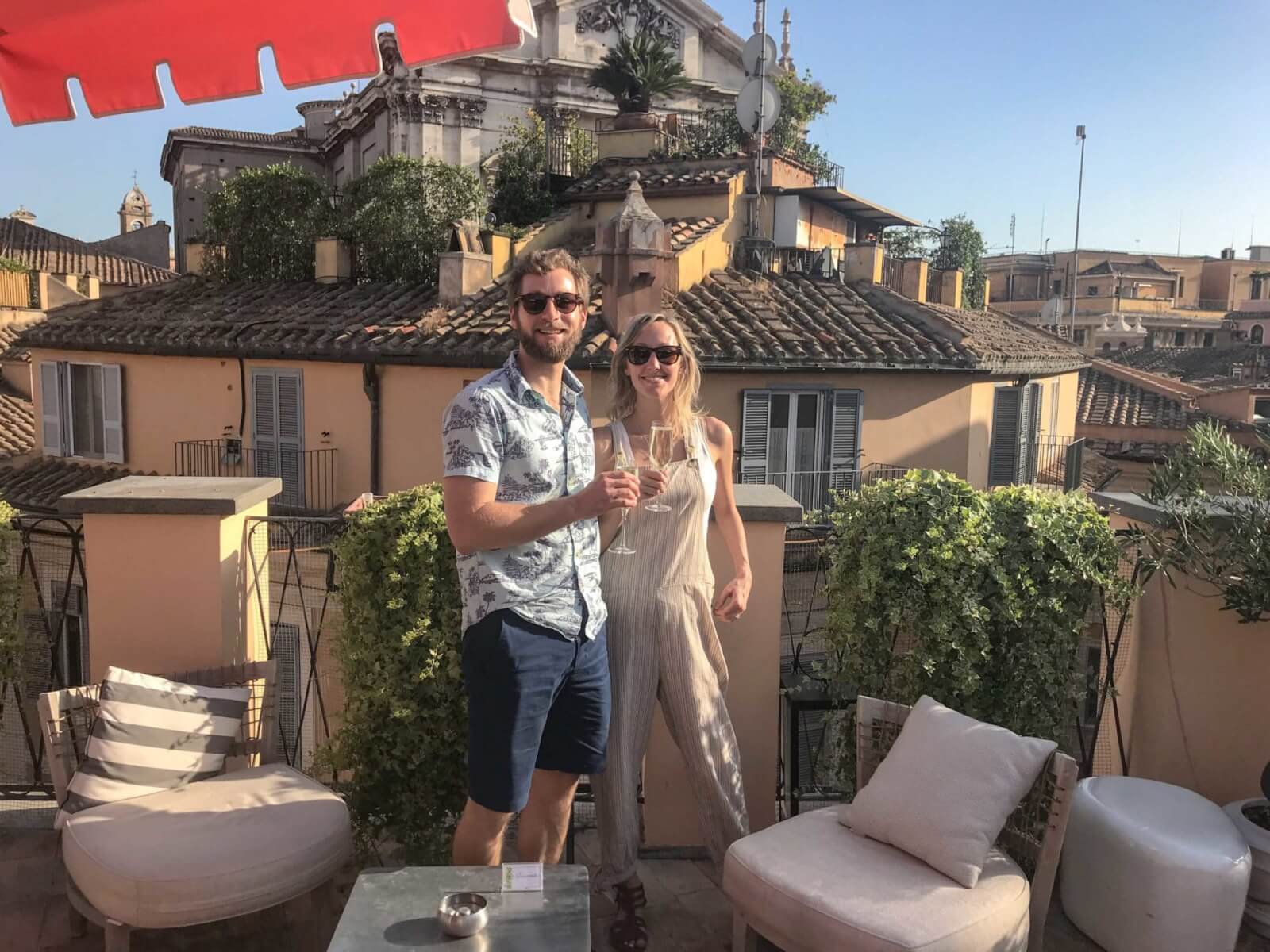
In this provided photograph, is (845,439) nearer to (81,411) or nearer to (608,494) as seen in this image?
(608,494)

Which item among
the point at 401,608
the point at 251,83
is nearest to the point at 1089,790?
the point at 401,608

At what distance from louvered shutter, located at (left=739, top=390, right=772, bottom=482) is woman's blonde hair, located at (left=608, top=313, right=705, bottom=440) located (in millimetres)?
11152

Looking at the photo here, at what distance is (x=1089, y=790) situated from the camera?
3596 millimetres

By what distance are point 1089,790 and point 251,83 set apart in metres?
3.75

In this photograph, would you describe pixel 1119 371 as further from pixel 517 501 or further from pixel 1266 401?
pixel 517 501

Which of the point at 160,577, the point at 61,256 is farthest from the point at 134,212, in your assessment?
the point at 160,577

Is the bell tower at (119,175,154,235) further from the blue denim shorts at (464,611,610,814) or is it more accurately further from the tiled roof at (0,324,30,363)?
the blue denim shorts at (464,611,610,814)

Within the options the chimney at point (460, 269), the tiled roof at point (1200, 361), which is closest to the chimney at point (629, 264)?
the chimney at point (460, 269)

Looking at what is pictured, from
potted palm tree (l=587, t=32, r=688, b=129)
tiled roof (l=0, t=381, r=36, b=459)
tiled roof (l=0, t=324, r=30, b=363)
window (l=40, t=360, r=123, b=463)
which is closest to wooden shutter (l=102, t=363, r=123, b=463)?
window (l=40, t=360, r=123, b=463)

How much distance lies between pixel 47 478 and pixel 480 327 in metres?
8.88

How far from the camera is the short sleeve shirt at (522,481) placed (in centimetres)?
273

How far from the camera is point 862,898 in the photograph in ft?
9.42

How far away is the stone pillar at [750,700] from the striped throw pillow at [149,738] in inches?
66.8

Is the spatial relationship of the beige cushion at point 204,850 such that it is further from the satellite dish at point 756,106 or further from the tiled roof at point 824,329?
the satellite dish at point 756,106
